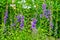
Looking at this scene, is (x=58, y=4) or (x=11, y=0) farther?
(x=58, y=4)

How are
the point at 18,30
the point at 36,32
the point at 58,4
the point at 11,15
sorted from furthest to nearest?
the point at 58,4, the point at 11,15, the point at 18,30, the point at 36,32

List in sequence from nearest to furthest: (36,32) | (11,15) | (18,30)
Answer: (36,32)
(18,30)
(11,15)

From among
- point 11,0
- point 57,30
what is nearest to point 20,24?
point 11,0

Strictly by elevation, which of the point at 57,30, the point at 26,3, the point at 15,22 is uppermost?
the point at 26,3

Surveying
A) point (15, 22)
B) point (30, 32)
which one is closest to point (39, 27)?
point (30, 32)

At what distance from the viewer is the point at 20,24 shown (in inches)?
126

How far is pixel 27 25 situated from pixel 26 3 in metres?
0.41

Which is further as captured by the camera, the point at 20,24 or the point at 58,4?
the point at 58,4

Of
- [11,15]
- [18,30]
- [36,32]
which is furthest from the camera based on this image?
[11,15]

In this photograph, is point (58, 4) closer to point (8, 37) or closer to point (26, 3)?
point (26, 3)

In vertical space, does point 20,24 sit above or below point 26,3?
below

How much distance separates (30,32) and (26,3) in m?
0.55

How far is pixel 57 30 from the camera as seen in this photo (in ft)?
12.6

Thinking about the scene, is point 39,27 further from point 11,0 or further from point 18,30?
point 11,0
